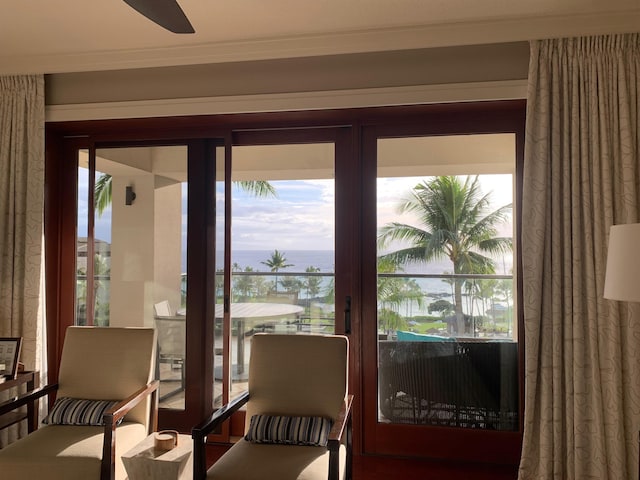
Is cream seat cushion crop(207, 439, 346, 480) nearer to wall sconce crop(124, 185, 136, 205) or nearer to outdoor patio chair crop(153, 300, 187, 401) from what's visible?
outdoor patio chair crop(153, 300, 187, 401)

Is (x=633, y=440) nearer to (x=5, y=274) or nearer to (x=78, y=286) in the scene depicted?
(x=78, y=286)

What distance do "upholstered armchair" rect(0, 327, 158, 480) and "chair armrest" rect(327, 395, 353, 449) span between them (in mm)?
1025

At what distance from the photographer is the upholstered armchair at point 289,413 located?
2.16m

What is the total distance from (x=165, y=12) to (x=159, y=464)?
182cm

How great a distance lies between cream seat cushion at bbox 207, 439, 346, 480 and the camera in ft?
6.88

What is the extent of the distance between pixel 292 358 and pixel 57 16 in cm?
227

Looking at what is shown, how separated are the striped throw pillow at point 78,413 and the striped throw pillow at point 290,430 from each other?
805mm

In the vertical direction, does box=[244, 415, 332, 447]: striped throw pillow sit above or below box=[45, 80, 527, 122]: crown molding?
below

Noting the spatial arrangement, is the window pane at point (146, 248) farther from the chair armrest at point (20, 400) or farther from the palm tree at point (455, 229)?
the palm tree at point (455, 229)

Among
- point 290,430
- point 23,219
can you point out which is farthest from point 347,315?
point 23,219

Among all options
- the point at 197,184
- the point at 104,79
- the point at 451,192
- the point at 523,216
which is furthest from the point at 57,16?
the point at 523,216

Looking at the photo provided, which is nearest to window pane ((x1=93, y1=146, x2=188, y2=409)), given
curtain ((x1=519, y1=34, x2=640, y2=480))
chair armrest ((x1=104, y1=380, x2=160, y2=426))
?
chair armrest ((x1=104, y1=380, x2=160, y2=426))

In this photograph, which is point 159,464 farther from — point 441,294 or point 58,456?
point 441,294

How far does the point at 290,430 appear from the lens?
95.1 inches
